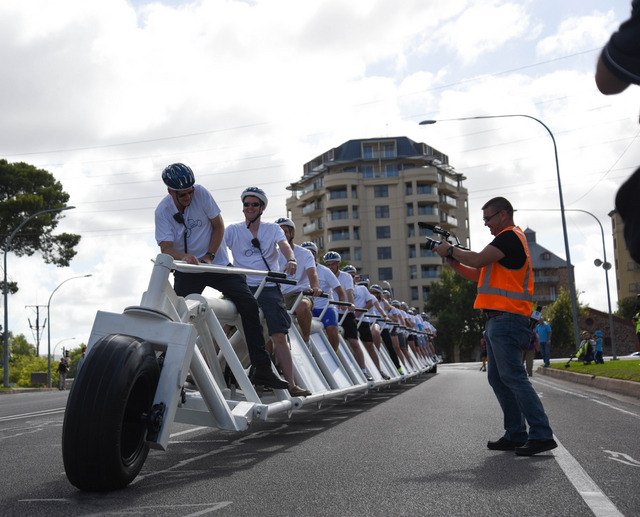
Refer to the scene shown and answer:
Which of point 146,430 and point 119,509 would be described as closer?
point 119,509

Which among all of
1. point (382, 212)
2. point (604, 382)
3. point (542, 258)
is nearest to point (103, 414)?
point (604, 382)

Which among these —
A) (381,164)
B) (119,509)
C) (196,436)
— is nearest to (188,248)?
(196,436)

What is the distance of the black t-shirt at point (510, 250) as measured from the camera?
6.45 m

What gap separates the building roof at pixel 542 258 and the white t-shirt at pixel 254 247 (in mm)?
130869

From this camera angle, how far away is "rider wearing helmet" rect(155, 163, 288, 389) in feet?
20.5

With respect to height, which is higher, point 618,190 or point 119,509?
point 618,190

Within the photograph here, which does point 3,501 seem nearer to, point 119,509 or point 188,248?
point 119,509

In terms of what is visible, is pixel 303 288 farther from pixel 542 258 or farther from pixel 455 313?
pixel 542 258

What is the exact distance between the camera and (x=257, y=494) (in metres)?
4.47

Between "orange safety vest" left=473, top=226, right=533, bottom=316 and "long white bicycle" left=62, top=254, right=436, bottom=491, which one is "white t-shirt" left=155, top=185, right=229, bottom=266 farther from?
"orange safety vest" left=473, top=226, right=533, bottom=316

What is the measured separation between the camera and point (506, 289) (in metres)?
6.43

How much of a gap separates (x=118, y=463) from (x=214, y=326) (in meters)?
1.65

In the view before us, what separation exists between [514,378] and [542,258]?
135m

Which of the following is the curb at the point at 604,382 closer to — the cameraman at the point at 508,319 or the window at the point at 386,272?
the cameraman at the point at 508,319
